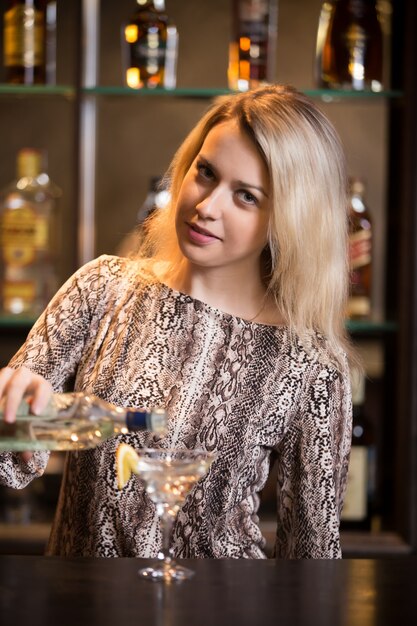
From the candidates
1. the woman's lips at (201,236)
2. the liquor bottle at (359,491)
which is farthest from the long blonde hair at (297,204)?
the liquor bottle at (359,491)

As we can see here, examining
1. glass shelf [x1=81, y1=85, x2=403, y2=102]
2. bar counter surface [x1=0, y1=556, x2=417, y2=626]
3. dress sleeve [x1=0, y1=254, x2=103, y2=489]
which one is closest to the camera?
Answer: bar counter surface [x1=0, y1=556, x2=417, y2=626]

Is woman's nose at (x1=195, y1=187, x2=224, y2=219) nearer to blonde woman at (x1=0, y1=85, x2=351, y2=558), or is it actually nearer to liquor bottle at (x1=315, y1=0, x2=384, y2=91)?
blonde woman at (x1=0, y1=85, x2=351, y2=558)

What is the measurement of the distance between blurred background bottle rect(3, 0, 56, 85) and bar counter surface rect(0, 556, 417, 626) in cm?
146

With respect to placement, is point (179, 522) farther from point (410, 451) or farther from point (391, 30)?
point (391, 30)

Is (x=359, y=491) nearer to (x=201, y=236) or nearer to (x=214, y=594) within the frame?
(x=201, y=236)

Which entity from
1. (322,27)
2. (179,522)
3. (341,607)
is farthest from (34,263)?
(341,607)

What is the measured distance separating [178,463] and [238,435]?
53 cm

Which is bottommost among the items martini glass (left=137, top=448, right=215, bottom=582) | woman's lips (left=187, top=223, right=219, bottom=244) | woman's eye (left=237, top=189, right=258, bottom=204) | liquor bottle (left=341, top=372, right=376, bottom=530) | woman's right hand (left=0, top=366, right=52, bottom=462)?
liquor bottle (left=341, top=372, right=376, bottom=530)

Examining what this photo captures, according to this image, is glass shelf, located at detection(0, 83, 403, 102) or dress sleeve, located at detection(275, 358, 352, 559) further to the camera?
glass shelf, located at detection(0, 83, 403, 102)

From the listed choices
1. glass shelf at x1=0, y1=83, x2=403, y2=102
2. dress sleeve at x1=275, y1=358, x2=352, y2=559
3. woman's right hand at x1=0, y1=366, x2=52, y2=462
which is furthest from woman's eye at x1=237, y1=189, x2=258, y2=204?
glass shelf at x1=0, y1=83, x2=403, y2=102

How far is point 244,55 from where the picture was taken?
2.40m

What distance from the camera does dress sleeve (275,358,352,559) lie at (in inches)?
65.2

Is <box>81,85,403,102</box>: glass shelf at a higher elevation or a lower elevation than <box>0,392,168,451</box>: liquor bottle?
higher

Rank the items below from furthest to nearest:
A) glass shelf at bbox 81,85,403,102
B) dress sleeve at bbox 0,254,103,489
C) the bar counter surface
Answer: glass shelf at bbox 81,85,403,102
dress sleeve at bbox 0,254,103,489
the bar counter surface
